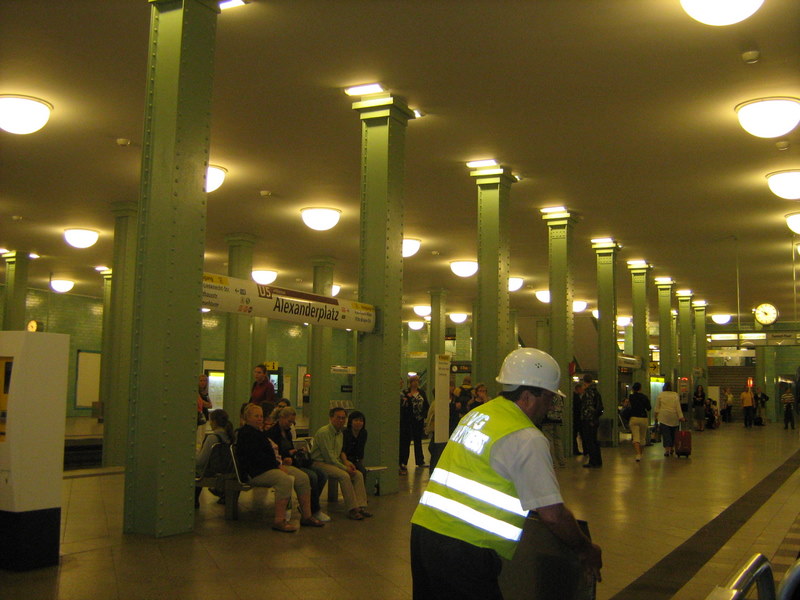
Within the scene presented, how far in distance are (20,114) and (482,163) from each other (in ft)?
24.0

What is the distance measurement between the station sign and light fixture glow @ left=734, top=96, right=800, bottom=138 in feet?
18.6

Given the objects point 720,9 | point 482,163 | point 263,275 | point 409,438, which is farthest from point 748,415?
point 720,9

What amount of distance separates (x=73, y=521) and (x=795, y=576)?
7.51 m

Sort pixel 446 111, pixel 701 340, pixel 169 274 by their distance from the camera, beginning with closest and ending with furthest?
pixel 169 274 → pixel 446 111 → pixel 701 340

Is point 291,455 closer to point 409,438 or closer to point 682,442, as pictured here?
point 409,438

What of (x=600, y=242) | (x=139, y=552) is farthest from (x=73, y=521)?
(x=600, y=242)

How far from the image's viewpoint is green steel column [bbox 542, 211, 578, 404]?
1791 centimetres

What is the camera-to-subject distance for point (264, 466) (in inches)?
334

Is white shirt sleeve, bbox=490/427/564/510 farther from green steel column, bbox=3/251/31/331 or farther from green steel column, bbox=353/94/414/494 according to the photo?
green steel column, bbox=3/251/31/331

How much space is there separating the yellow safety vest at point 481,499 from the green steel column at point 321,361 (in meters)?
18.8

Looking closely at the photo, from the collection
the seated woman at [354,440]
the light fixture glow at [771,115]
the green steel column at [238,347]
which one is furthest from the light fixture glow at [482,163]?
the green steel column at [238,347]

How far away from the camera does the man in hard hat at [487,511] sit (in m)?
3.01

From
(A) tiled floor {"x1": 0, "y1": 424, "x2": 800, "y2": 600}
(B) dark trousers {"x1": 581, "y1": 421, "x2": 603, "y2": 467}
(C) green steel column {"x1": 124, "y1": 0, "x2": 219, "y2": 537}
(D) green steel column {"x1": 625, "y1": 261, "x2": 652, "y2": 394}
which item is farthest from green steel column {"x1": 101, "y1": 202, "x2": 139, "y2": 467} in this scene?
(D) green steel column {"x1": 625, "y1": 261, "x2": 652, "y2": 394}

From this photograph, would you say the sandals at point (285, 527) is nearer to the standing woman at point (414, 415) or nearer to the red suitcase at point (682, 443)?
the standing woman at point (414, 415)
